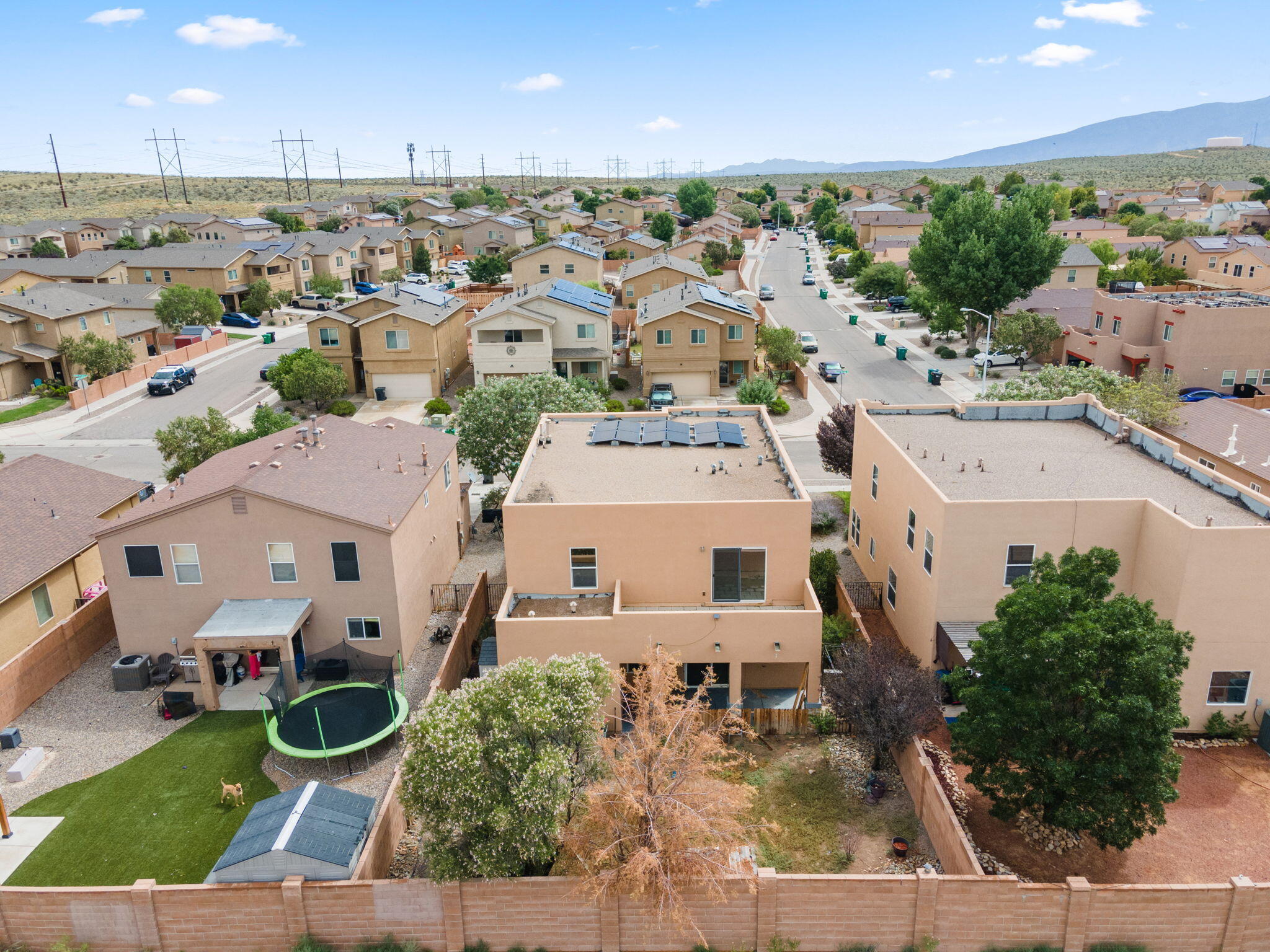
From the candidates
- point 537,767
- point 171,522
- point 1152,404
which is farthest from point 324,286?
point 537,767

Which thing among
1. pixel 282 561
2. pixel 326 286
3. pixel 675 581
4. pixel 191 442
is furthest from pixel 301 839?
pixel 326 286

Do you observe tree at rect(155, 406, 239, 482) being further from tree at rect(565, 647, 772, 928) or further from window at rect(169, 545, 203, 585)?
tree at rect(565, 647, 772, 928)

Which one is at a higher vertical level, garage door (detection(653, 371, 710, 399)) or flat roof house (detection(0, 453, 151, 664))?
flat roof house (detection(0, 453, 151, 664))

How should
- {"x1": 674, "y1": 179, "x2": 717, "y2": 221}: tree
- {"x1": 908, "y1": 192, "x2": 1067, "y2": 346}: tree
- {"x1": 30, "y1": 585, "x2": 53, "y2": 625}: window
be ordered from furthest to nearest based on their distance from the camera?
{"x1": 674, "y1": 179, "x2": 717, "y2": 221}: tree → {"x1": 908, "y1": 192, "x2": 1067, "y2": 346}: tree → {"x1": 30, "y1": 585, "x2": 53, "y2": 625}: window

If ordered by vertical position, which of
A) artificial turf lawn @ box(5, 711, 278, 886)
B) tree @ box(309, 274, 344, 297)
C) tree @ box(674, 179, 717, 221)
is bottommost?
artificial turf lawn @ box(5, 711, 278, 886)

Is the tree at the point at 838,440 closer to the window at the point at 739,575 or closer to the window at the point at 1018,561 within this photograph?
the window at the point at 1018,561

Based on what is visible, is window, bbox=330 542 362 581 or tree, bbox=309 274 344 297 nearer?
window, bbox=330 542 362 581

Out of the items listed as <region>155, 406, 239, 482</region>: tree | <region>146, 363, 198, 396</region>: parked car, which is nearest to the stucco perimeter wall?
<region>155, 406, 239, 482</region>: tree
